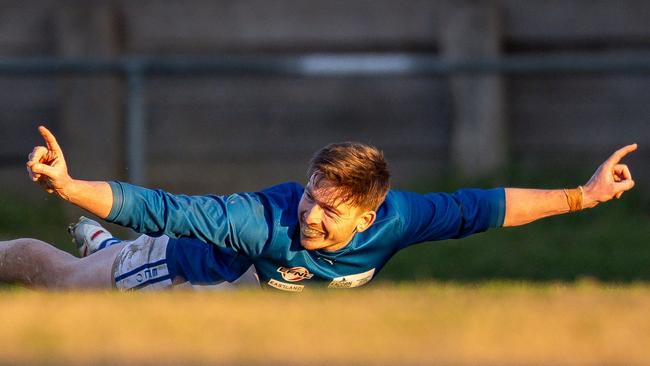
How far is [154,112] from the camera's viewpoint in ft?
36.7

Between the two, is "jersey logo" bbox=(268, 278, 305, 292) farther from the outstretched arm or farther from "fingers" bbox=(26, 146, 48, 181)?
"fingers" bbox=(26, 146, 48, 181)

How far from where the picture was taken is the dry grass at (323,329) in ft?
13.4

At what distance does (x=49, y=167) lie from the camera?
5078 millimetres

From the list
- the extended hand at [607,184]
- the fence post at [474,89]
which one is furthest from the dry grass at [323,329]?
the fence post at [474,89]

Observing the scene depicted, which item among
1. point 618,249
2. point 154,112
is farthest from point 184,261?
point 154,112

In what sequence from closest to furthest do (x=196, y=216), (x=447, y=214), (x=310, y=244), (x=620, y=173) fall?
(x=196, y=216) < (x=310, y=244) < (x=447, y=214) < (x=620, y=173)

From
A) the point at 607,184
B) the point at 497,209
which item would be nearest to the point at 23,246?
the point at 497,209

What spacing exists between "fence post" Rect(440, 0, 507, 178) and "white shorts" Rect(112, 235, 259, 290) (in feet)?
15.3

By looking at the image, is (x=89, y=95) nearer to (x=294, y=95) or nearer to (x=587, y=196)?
(x=294, y=95)

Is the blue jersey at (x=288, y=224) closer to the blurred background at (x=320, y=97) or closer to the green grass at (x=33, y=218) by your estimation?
the green grass at (x=33, y=218)

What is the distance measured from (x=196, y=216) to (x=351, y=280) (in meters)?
0.81

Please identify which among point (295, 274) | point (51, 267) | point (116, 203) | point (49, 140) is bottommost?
point (51, 267)

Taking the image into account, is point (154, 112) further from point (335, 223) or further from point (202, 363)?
point (202, 363)

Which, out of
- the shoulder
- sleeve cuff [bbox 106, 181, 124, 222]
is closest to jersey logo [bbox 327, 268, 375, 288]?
the shoulder
